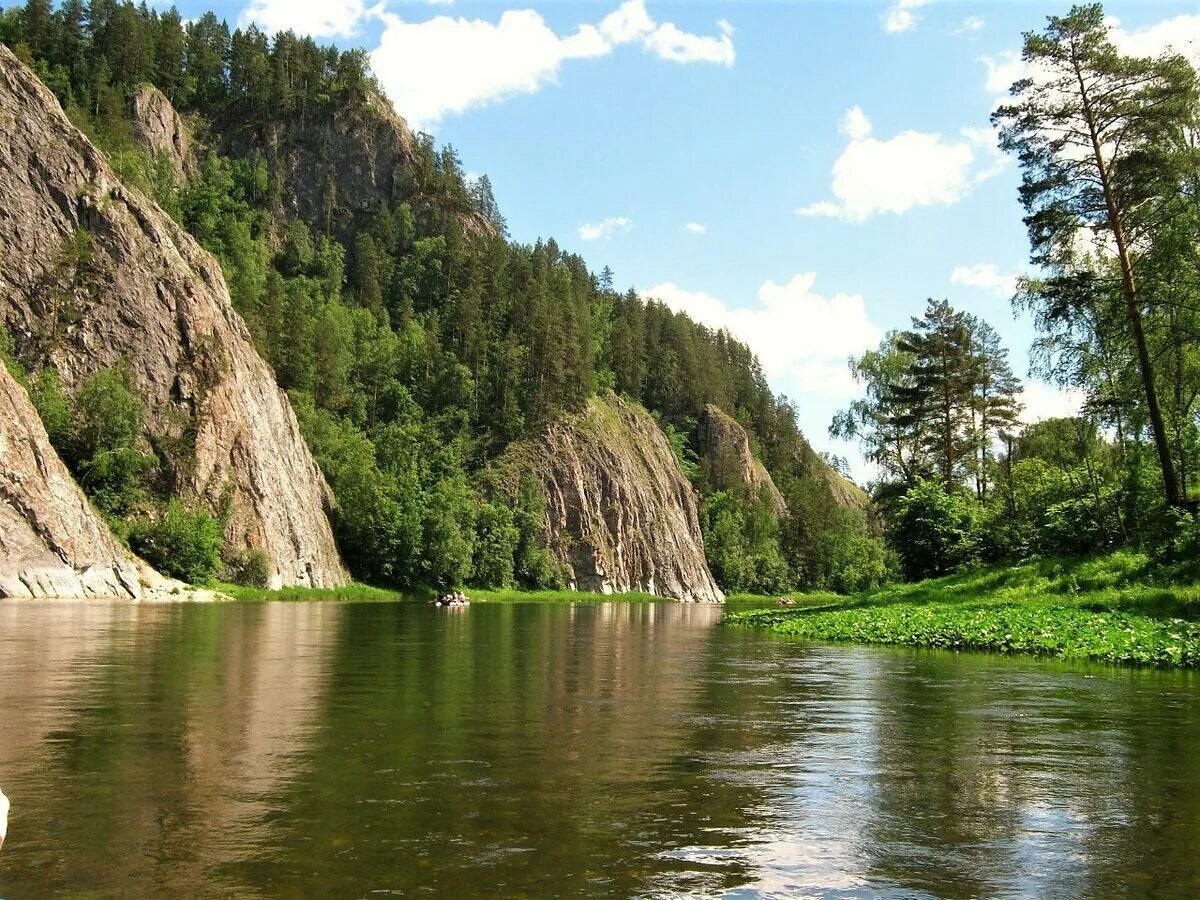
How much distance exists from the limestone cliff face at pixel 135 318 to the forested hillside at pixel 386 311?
3.04 metres

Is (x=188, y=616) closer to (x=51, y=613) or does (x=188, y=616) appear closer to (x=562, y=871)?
(x=51, y=613)

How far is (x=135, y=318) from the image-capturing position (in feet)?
295

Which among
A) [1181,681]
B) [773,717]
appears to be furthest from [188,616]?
[1181,681]

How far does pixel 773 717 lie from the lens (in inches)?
588

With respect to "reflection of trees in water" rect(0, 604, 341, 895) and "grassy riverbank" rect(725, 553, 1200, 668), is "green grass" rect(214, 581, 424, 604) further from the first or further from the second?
"reflection of trees in water" rect(0, 604, 341, 895)

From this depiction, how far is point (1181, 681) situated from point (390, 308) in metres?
157

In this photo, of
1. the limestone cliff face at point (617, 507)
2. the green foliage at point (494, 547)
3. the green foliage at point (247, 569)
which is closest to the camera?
the green foliage at point (247, 569)

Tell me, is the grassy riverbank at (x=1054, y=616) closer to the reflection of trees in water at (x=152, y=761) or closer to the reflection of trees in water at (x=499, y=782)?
the reflection of trees in water at (x=499, y=782)

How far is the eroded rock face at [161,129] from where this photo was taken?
514 feet

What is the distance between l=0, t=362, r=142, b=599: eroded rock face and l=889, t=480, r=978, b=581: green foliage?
48115 millimetres

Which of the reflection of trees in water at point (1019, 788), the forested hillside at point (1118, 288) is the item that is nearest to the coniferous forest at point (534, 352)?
the forested hillside at point (1118, 288)

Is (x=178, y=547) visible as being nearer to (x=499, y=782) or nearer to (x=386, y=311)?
(x=499, y=782)

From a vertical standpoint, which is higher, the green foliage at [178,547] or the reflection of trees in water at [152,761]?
the green foliage at [178,547]

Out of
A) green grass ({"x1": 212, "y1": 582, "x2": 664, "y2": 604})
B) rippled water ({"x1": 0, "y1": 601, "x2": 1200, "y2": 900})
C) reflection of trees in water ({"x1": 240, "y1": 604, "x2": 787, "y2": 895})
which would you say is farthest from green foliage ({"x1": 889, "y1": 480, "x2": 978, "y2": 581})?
green grass ({"x1": 212, "y1": 582, "x2": 664, "y2": 604})
